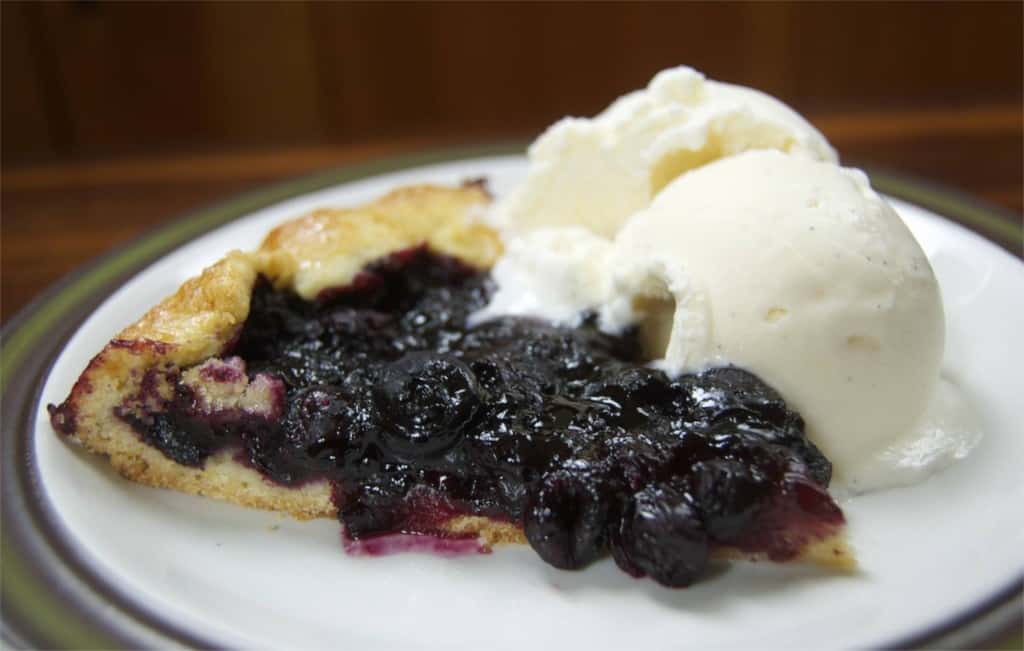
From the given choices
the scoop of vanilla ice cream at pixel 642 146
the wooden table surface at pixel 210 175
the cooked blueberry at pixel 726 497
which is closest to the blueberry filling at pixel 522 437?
the cooked blueberry at pixel 726 497

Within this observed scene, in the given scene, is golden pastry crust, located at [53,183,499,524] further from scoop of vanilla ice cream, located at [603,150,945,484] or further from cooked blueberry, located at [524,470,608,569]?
scoop of vanilla ice cream, located at [603,150,945,484]

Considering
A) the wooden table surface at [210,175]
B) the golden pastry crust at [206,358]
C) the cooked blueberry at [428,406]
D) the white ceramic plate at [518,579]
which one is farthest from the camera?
the wooden table surface at [210,175]

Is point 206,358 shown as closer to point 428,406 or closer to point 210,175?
point 428,406

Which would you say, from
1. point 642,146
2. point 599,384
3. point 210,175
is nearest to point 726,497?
point 599,384

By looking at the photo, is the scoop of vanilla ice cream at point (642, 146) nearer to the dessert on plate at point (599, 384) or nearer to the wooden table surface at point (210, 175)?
the dessert on plate at point (599, 384)

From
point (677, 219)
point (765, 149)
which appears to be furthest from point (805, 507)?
point (765, 149)
